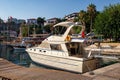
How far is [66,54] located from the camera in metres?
16.7

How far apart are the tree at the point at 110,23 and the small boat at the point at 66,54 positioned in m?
19.8

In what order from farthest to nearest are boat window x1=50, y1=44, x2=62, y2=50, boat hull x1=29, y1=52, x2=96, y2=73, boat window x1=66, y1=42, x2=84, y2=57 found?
boat window x1=50, y1=44, x2=62, y2=50 → boat window x1=66, y1=42, x2=84, y2=57 → boat hull x1=29, y1=52, x2=96, y2=73

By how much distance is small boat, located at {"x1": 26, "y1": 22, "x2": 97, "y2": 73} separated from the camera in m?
15.8

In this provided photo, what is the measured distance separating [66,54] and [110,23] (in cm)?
2342

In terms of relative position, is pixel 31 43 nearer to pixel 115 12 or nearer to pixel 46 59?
pixel 115 12

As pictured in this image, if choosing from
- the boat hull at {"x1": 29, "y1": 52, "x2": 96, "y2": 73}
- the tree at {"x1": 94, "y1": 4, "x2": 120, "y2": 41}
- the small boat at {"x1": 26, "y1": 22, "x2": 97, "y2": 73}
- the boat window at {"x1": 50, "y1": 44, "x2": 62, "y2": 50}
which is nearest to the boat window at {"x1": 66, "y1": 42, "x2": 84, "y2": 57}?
the small boat at {"x1": 26, "y1": 22, "x2": 97, "y2": 73}

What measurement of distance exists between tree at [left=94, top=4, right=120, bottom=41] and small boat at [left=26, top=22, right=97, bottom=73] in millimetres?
19758

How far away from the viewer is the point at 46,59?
18.9 metres

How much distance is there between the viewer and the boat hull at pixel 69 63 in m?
15.5

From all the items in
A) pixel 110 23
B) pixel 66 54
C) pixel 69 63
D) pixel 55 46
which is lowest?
pixel 69 63

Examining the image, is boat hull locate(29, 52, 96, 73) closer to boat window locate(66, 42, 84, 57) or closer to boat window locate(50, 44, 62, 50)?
boat window locate(50, 44, 62, 50)

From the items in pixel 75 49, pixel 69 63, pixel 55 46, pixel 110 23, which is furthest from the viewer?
pixel 110 23

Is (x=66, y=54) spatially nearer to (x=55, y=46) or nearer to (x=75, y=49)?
(x=75, y=49)

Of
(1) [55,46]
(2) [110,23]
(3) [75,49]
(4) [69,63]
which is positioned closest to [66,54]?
(4) [69,63]
